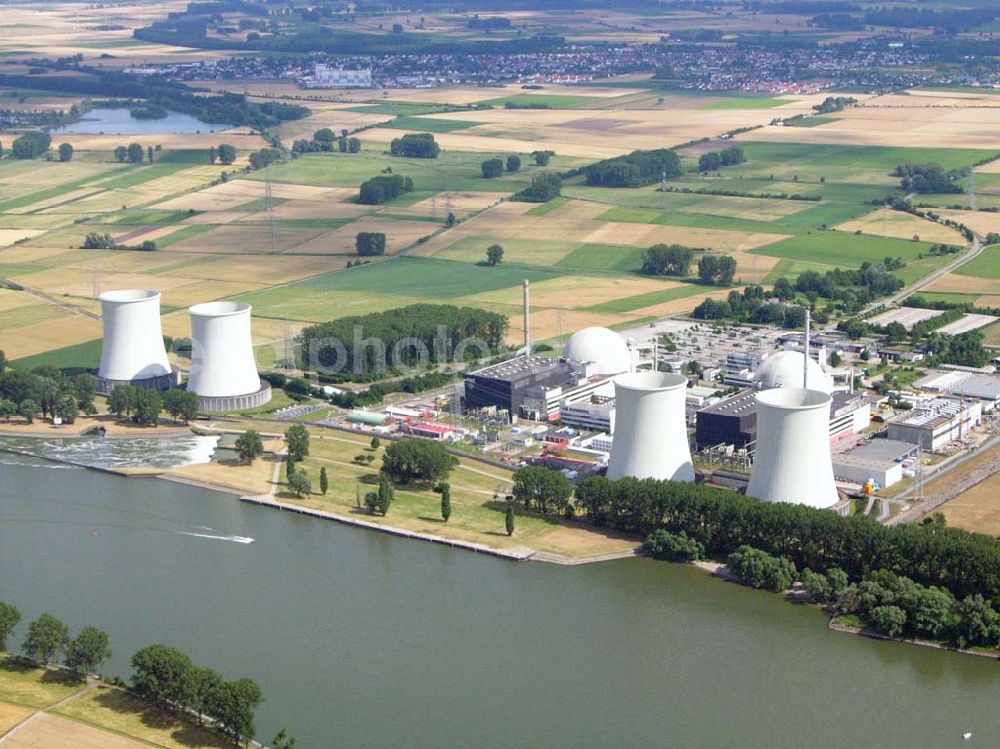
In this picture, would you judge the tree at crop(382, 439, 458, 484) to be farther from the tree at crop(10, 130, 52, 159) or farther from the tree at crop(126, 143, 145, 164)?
the tree at crop(10, 130, 52, 159)

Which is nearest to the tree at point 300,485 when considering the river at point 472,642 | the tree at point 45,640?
the river at point 472,642

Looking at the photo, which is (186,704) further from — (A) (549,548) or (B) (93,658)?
(A) (549,548)

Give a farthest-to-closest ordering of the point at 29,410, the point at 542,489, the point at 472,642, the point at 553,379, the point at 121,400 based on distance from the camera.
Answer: the point at 553,379 → the point at 29,410 → the point at 121,400 → the point at 542,489 → the point at 472,642

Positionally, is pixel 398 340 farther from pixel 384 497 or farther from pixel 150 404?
pixel 384 497

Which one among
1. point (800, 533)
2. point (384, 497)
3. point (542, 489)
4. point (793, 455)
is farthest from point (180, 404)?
point (800, 533)

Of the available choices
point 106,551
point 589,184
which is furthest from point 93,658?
point 589,184

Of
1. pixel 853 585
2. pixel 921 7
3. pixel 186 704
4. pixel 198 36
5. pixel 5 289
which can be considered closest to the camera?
pixel 186 704

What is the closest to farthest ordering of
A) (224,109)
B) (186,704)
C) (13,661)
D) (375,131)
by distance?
(186,704)
(13,661)
(375,131)
(224,109)
